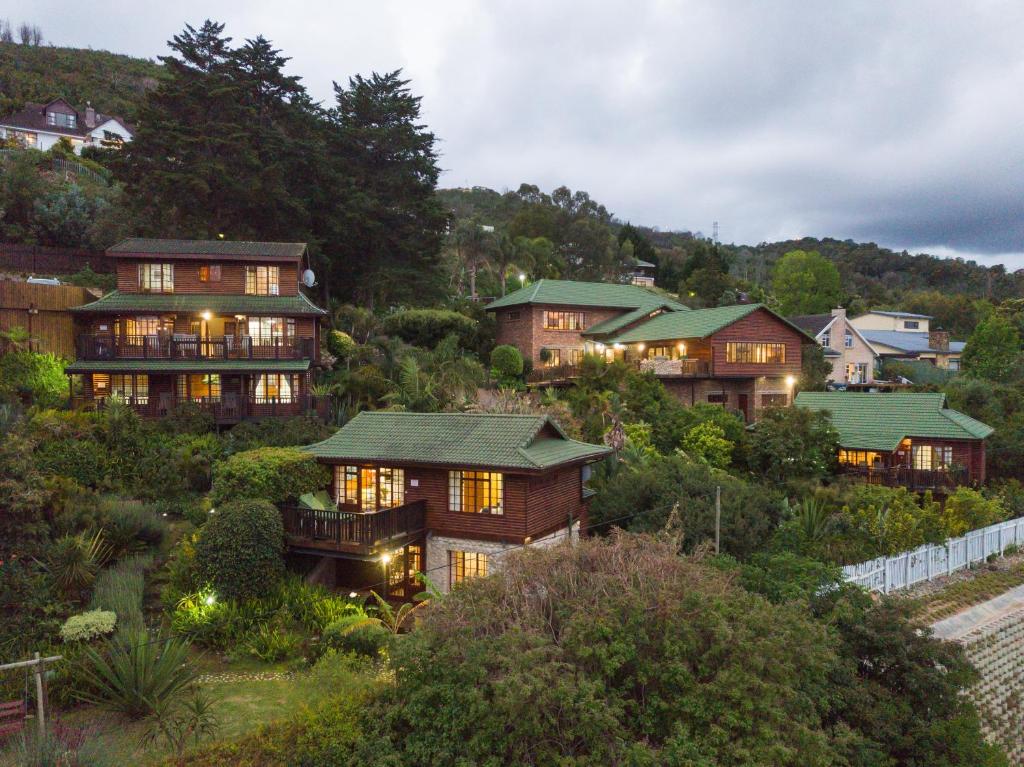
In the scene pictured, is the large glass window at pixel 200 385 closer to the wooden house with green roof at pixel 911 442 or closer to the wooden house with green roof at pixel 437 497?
the wooden house with green roof at pixel 437 497

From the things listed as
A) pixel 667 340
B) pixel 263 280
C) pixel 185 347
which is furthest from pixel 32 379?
pixel 667 340

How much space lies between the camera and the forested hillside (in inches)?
2863

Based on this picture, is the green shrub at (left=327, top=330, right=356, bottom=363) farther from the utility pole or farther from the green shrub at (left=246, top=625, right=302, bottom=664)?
the utility pole

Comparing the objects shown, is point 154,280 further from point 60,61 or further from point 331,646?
point 60,61

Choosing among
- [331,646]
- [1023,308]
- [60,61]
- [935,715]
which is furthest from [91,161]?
[1023,308]

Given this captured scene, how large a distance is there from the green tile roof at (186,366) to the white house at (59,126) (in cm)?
4729

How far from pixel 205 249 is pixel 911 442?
111 ft

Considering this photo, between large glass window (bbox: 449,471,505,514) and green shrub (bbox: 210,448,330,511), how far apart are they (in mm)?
4515

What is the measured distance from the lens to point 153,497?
21656 millimetres

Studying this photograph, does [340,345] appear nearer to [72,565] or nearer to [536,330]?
[536,330]

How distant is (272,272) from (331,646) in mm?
20799

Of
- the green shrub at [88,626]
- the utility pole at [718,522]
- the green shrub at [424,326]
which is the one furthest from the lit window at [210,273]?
the utility pole at [718,522]

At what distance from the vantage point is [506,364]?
38.5 m

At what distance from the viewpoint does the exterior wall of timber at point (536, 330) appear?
41469 millimetres
